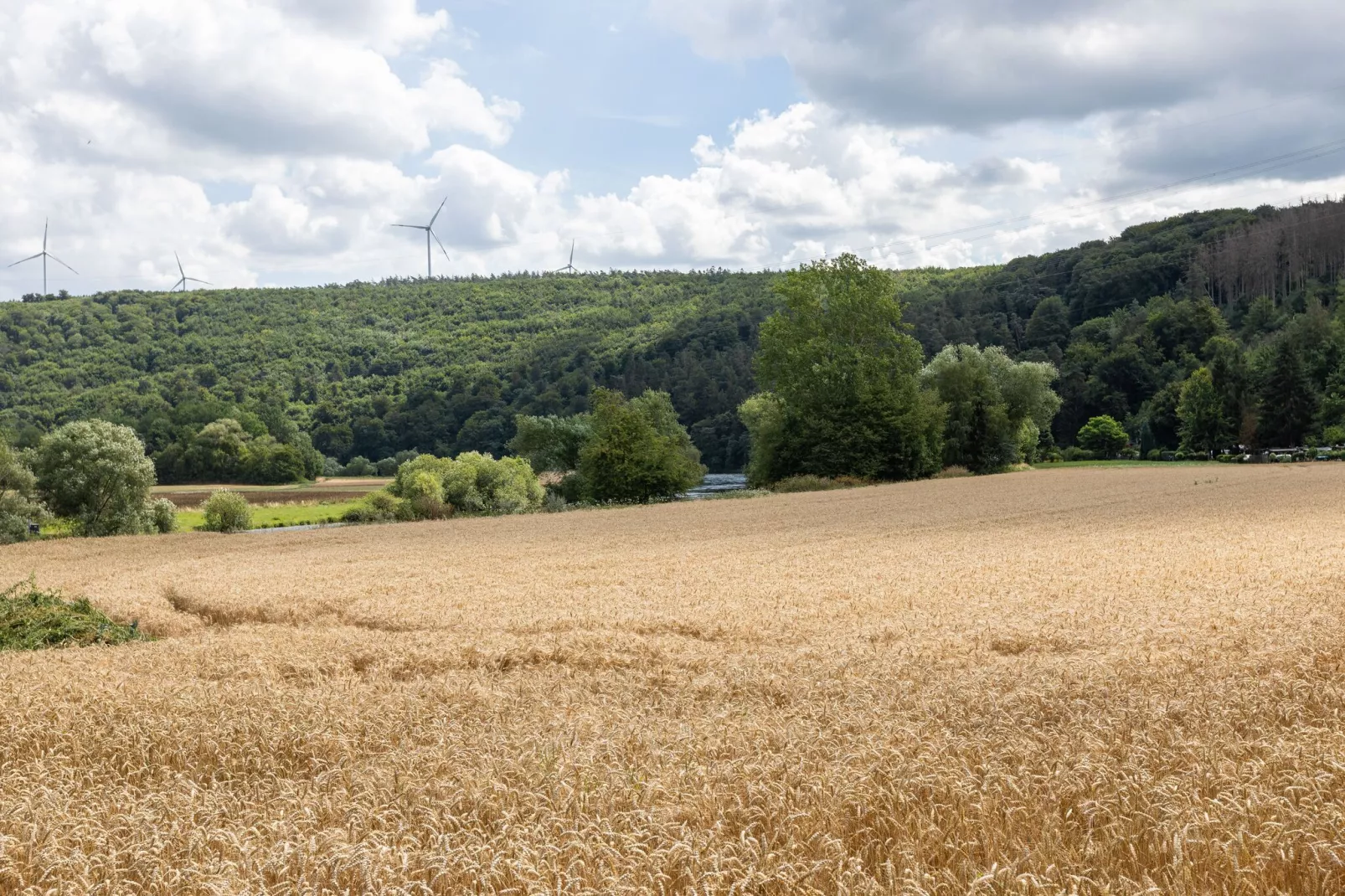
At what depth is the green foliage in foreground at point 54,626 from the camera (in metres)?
12.5

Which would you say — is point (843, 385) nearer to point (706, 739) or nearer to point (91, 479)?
point (91, 479)

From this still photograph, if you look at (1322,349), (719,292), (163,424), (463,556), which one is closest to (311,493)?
(163,424)

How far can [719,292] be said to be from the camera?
172 meters

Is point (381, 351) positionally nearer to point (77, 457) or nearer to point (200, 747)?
point (77, 457)

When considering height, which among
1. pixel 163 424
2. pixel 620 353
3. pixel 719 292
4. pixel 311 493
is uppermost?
pixel 719 292

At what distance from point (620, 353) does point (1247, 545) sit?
121 meters

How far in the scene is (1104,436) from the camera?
338ft

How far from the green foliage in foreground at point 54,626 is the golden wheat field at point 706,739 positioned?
2.62 feet

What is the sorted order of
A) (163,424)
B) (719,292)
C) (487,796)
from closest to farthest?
(487,796) → (163,424) → (719,292)

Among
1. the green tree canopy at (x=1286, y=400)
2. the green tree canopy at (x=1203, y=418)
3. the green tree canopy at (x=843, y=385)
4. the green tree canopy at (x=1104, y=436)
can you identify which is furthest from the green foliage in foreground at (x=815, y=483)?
the green tree canopy at (x=1104, y=436)

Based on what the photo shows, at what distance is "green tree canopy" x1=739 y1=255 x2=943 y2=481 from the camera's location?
58406 millimetres

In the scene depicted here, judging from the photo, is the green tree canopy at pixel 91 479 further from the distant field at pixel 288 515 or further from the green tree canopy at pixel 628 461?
the green tree canopy at pixel 628 461


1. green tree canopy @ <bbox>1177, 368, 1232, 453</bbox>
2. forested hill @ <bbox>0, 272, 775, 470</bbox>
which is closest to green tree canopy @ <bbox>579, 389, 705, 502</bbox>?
forested hill @ <bbox>0, 272, 775, 470</bbox>

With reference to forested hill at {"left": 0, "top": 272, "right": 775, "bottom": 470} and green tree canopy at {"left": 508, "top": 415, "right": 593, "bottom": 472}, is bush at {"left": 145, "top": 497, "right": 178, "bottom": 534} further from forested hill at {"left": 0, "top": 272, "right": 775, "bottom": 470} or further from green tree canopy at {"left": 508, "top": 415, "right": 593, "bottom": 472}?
forested hill at {"left": 0, "top": 272, "right": 775, "bottom": 470}
